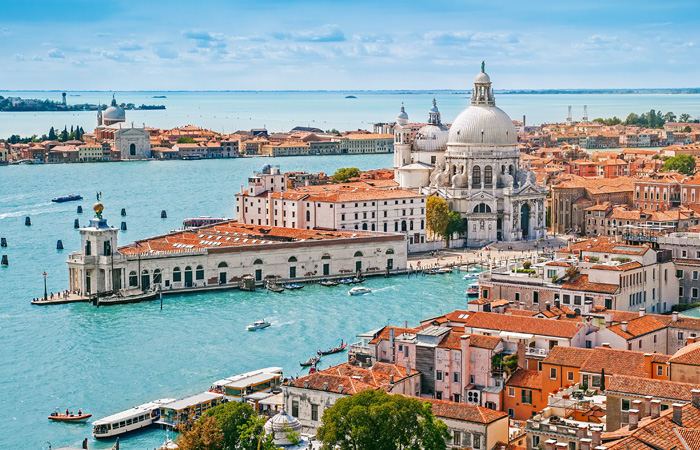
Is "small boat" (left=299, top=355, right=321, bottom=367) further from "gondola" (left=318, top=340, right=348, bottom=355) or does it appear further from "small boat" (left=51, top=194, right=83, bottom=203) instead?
"small boat" (left=51, top=194, right=83, bottom=203)

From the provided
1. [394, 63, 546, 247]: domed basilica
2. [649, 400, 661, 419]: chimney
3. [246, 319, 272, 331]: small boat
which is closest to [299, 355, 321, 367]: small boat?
[246, 319, 272, 331]: small boat

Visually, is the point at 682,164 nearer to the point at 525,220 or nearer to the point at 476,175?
the point at 525,220

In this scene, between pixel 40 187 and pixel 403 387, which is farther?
pixel 40 187

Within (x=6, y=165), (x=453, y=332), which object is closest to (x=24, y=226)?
(x=453, y=332)

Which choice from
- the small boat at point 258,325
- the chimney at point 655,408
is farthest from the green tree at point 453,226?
the chimney at point 655,408

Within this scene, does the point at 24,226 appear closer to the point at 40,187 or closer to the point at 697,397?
the point at 40,187

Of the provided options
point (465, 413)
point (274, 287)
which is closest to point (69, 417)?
point (465, 413)
